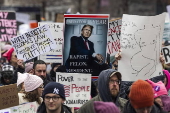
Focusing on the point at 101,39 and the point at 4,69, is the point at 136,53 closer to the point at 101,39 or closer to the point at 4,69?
the point at 101,39

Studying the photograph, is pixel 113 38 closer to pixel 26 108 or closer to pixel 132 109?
pixel 26 108

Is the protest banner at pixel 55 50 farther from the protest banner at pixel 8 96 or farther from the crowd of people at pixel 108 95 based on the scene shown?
the protest banner at pixel 8 96

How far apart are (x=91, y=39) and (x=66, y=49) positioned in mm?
414

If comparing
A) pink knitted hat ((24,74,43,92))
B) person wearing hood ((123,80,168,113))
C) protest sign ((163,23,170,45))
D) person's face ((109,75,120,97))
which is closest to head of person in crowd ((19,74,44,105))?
pink knitted hat ((24,74,43,92))

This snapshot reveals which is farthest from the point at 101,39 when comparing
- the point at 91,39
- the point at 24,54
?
the point at 24,54

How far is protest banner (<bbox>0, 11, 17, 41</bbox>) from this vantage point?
12250 mm

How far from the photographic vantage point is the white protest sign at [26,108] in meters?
7.12

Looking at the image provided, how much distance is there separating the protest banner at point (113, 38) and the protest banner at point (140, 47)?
1.56m

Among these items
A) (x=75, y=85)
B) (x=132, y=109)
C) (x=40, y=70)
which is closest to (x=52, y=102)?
(x=132, y=109)

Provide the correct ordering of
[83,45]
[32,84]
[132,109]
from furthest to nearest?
[83,45] < [32,84] < [132,109]

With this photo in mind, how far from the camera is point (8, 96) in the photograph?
7473 mm

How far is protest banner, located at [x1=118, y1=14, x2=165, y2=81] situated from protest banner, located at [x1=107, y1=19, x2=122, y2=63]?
5.13 feet

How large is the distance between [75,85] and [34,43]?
220 centimetres

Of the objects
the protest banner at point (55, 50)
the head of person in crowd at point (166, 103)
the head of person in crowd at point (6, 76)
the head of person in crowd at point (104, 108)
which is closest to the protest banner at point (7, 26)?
the protest banner at point (55, 50)
